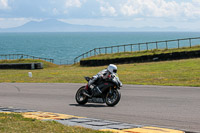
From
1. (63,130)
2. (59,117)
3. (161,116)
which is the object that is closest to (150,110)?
(161,116)

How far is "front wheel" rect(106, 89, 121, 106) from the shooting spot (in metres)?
11.7

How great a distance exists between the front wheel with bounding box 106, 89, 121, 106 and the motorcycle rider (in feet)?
1.11

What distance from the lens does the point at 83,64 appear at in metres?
44.5

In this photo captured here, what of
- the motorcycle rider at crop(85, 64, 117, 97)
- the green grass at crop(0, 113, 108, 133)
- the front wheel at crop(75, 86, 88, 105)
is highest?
the motorcycle rider at crop(85, 64, 117, 97)

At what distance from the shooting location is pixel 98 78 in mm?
12164

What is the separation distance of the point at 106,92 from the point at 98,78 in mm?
540

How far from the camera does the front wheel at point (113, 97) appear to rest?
462 inches

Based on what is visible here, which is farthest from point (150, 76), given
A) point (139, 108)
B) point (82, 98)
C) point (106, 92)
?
point (139, 108)

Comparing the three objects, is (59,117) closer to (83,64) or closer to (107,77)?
(107,77)

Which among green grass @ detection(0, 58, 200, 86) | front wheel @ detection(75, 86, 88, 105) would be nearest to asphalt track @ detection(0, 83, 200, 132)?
front wheel @ detection(75, 86, 88, 105)

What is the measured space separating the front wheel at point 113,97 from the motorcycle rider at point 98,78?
338 millimetres

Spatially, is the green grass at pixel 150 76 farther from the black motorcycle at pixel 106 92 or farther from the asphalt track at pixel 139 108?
the black motorcycle at pixel 106 92

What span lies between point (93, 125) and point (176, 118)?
2.35 m

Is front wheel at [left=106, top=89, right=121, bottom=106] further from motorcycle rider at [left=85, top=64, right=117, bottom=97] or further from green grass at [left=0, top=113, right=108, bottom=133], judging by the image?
green grass at [left=0, top=113, right=108, bottom=133]
